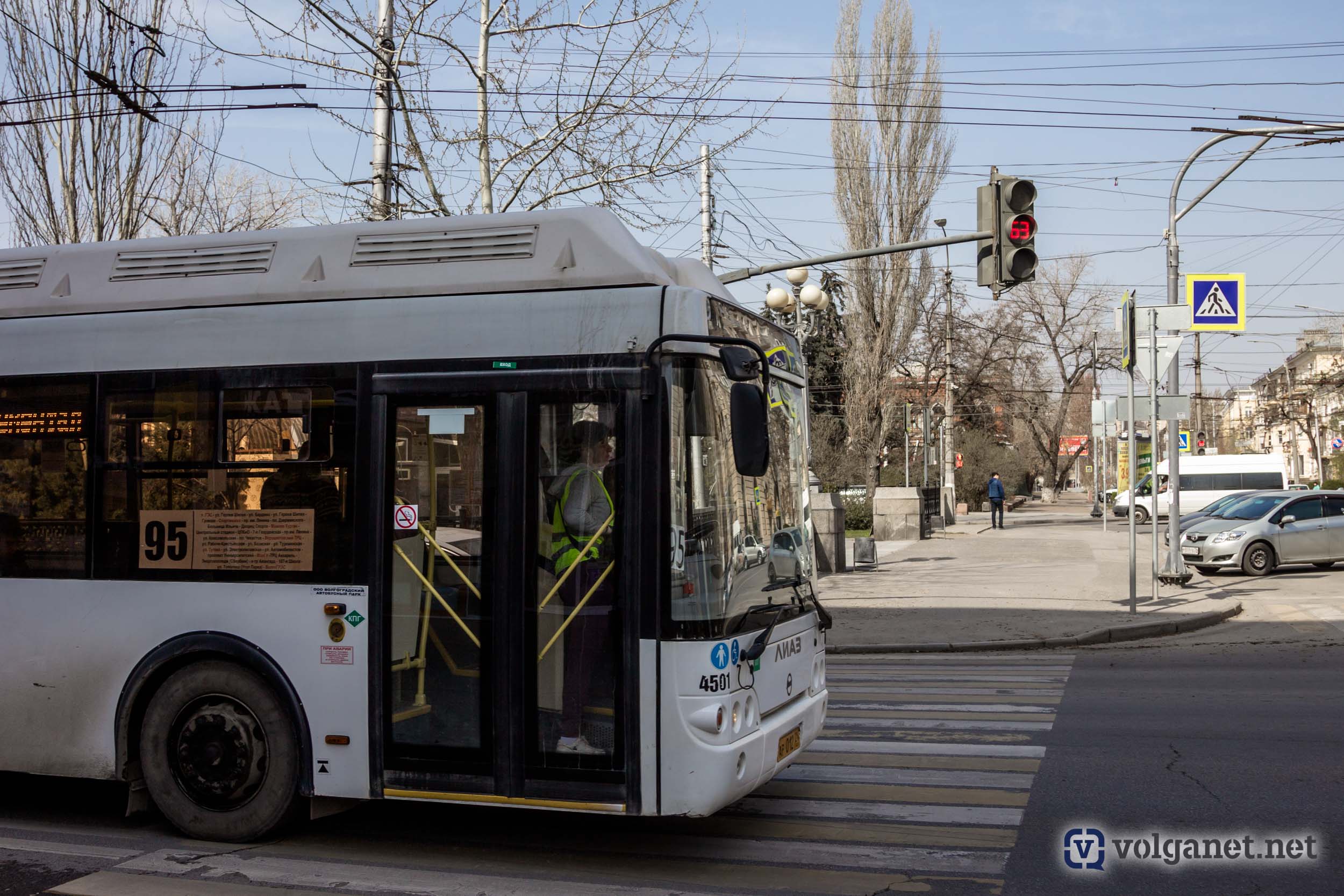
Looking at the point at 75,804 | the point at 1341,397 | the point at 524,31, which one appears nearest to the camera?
the point at 75,804

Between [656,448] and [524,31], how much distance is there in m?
11.6

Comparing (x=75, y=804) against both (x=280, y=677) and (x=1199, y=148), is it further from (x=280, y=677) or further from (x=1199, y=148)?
(x=1199, y=148)

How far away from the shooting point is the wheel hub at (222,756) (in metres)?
6.01

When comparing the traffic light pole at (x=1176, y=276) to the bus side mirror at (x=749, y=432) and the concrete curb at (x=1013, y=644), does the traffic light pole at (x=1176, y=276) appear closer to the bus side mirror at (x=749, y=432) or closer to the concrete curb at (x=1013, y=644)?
the concrete curb at (x=1013, y=644)

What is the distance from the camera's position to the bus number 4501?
17.3 feet

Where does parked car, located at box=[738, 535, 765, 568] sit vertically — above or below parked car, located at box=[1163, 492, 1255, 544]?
above

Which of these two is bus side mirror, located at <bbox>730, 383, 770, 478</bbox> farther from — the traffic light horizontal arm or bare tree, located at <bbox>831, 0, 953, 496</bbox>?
bare tree, located at <bbox>831, 0, 953, 496</bbox>

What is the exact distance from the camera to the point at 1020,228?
1374cm

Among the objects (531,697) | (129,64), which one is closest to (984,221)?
(531,697)

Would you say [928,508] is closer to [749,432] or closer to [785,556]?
[785,556]

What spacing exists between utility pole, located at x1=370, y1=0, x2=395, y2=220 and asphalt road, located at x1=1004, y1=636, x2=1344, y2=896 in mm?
9664

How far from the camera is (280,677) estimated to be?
5.94 metres

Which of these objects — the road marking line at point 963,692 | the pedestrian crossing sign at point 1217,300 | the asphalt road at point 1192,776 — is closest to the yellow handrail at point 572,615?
the asphalt road at point 1192,776

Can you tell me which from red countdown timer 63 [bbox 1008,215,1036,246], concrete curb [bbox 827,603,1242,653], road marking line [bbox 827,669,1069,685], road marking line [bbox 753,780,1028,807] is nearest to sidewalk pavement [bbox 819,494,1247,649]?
concrete curb [bbox 827,603,1242,653]
